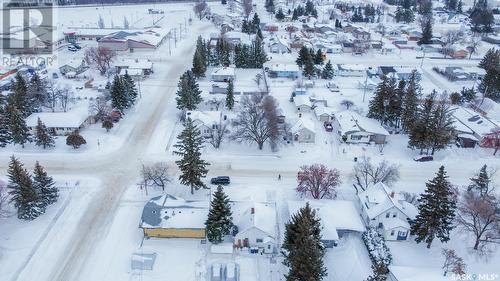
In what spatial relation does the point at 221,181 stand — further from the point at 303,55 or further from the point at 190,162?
the point at 303,55

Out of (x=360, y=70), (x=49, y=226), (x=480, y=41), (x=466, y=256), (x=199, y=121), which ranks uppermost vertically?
(x=480, y=41)

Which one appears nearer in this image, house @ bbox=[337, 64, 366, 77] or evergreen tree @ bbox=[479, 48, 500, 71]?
evergreen tree @ bbox=[479, 48, 500, 71]

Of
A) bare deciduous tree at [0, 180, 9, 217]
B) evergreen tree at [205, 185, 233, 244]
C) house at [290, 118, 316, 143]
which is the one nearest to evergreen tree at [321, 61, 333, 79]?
house at [290, 118, 316, 143]

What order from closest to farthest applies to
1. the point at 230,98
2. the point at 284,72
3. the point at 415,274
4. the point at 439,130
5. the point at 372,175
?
the point at 415,274, the point at 372,175, the point at 439,130, the point at 230,98, the point at 284,72

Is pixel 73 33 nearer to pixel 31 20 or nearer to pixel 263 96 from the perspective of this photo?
pixel 31 20

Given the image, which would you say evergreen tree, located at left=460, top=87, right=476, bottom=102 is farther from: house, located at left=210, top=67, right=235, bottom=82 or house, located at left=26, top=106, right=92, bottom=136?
house, located at left=26, top=106, right=92, bottom=136

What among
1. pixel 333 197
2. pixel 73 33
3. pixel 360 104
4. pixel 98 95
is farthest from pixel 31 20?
pixel 333 197

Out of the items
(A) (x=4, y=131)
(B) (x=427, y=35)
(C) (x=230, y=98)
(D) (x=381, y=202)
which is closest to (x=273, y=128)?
(C) (x=230, y=98)
